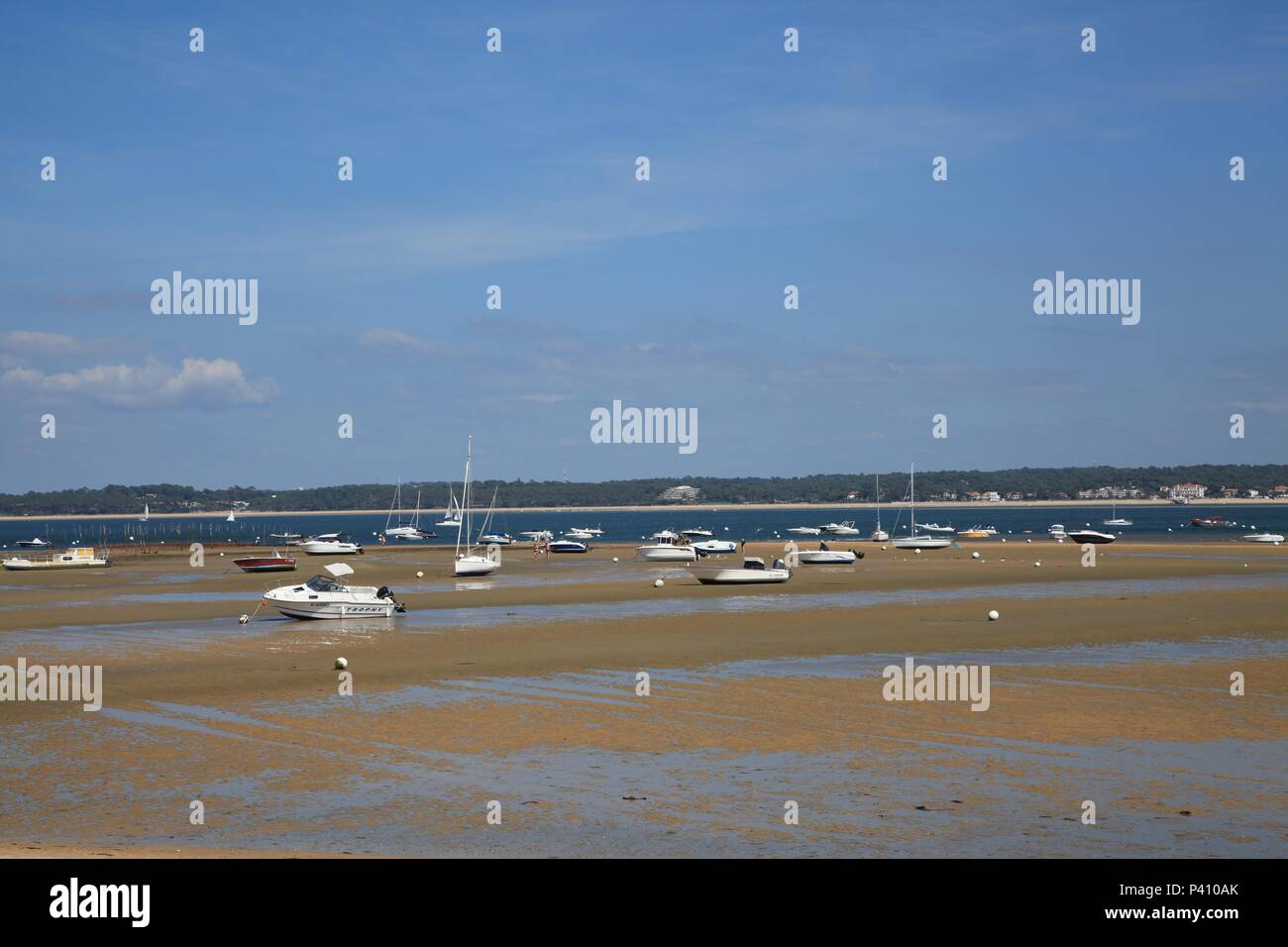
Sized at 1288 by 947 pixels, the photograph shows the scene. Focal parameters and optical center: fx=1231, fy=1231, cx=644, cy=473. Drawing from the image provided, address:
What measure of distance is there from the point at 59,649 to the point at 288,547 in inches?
3941

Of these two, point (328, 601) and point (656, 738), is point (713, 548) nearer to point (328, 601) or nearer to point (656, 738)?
point (328, 601)

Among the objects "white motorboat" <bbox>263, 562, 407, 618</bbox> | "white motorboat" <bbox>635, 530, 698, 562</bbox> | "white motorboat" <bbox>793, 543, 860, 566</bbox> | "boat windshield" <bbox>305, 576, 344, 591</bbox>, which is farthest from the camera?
"white motorboat" <bbox>635, 530, 698, 562</bbox>

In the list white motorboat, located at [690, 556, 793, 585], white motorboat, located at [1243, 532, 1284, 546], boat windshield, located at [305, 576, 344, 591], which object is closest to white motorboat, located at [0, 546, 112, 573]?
white motorboat, located at [690, 556, 793, 585]

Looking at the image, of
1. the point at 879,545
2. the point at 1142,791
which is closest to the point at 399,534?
the point at 879,545

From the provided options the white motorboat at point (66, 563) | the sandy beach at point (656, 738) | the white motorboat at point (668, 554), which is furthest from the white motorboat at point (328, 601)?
the white motorboat at point (668, 554)

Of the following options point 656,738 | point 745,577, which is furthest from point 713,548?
point 656,738

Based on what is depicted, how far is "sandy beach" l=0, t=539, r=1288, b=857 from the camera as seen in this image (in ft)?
51.5

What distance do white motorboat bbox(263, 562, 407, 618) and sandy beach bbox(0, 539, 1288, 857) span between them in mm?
769

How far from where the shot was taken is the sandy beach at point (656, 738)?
15.7m

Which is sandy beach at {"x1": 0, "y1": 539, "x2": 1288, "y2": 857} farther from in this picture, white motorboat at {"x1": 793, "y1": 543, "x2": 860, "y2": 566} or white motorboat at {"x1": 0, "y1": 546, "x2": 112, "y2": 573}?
white motorboat at {"x1": 0, "y1": 546, "x2": 112, "y2": 573}

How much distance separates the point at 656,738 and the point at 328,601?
2708cm

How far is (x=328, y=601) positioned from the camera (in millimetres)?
46375

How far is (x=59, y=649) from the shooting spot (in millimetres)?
37469
